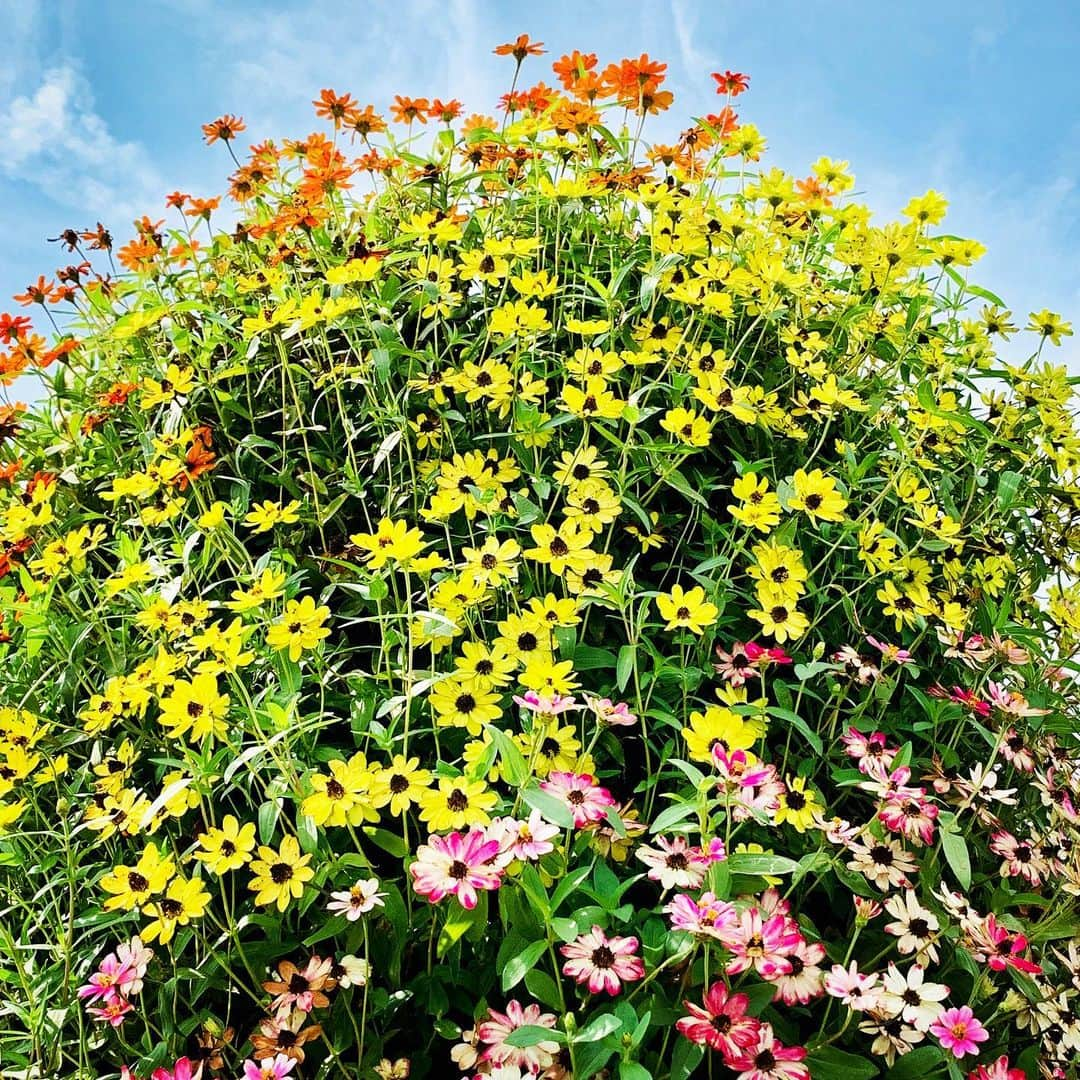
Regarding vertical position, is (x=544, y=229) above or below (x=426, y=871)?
above

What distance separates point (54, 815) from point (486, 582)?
3.53 ft

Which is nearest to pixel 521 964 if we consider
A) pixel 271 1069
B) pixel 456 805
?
pixel 456 805

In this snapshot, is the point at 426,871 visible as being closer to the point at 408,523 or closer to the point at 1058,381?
the point at 408,523

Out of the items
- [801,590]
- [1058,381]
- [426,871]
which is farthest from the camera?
[1058,381]

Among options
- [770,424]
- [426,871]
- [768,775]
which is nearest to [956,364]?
[770,424]

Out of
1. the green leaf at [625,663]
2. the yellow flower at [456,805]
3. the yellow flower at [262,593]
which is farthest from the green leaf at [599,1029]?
the yellow flower at [262,593]

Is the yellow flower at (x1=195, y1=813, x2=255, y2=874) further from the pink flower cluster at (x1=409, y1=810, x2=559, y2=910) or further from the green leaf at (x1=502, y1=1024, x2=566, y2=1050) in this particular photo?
the green leaf at (x1=502, y1=1024, x2=566, y2=1050)

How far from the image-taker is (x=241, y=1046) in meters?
1.43

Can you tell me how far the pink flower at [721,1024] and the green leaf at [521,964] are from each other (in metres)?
0.17

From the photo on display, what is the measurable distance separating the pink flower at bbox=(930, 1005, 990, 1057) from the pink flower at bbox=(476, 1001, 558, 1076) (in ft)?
1.55

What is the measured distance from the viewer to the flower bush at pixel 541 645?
1.23 metres

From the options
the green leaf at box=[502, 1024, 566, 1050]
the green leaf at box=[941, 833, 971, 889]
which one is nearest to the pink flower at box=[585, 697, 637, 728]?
the green leaf at box=[502, 1024, 566, 1050]

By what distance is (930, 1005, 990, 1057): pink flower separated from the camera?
120cm

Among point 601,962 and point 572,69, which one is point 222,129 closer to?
point 572,69
